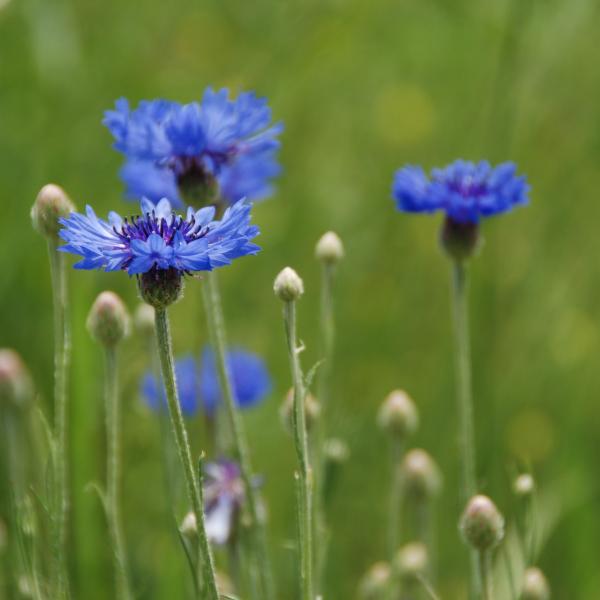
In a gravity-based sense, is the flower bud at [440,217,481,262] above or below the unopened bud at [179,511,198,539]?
above

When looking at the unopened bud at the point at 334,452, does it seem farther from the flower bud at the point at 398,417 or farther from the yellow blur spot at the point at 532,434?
the yellow blur spot at the point at 532,434

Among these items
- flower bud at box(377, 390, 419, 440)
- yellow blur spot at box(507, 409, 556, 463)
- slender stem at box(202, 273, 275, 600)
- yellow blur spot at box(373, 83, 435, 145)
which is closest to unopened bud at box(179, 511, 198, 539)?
slender stem at box(202, 273, 275, 600)

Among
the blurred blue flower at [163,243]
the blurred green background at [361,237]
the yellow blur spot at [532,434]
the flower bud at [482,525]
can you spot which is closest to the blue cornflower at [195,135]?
the blurred blue flower at [163,243]

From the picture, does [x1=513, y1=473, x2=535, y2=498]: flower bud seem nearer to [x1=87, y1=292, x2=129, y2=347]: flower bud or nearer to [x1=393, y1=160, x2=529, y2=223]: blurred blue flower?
[x1=393, y1=160, x2=529, y2=223]: blurred blue flower

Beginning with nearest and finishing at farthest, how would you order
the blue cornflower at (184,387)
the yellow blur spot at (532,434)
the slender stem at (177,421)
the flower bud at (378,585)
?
the slender stem at (177,421), the flower bud at (378,585), the blue cornflower at (184,387), the yellow blur spot at (532,434)

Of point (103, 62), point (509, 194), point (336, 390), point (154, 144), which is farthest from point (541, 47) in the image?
point (154, 144)

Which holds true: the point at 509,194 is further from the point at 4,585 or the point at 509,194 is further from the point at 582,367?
the point at 582,367
